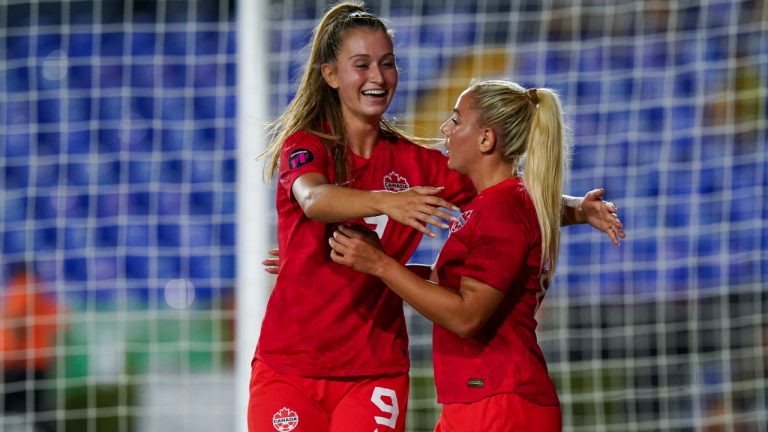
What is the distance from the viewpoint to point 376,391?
225 centimetres

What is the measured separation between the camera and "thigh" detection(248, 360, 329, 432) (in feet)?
7.22

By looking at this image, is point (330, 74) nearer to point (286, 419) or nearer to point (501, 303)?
point (501, 303)

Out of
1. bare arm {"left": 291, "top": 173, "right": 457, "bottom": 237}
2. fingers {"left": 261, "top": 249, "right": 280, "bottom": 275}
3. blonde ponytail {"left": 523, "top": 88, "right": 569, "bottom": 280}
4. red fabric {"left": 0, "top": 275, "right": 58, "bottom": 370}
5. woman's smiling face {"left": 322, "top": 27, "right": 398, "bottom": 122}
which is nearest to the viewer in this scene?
bare arm {"left": 291, "top": 173, "right": 457, "bottom": 237}

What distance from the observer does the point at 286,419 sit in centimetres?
220

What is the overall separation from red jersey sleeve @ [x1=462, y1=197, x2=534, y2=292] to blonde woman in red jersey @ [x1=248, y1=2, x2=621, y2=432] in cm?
18

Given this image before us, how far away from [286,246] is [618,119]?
3.41m

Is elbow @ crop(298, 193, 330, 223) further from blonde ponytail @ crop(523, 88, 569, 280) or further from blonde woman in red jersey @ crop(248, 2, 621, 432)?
blonde ponytail @ crop(523, 88, 569, 280)

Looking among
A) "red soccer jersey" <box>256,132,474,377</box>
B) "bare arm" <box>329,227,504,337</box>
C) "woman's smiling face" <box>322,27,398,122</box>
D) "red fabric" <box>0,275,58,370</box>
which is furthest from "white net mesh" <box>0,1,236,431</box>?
"bare arm" <box>329,227,504,337</box>

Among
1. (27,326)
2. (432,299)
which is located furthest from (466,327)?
(27,326)

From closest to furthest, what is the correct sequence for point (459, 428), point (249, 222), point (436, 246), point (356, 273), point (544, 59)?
1. point (459, 428)
2. point (356, 273)
3. point (249, 222)
4. point (436, 246)
5. point (544, 59)

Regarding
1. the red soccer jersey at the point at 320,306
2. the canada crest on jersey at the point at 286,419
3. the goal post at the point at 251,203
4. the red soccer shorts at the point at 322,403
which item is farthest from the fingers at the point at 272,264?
the goal post at the point at 251,203

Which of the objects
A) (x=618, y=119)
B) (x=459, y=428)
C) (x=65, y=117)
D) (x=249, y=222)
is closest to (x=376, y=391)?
(x=459, y=428)

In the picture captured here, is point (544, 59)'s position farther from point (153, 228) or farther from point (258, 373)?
point (258, 373)

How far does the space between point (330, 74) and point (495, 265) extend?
0.67 meters
